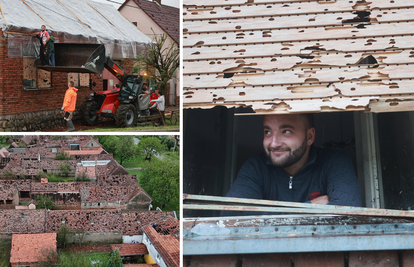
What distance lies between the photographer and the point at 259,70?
4938 millimetres

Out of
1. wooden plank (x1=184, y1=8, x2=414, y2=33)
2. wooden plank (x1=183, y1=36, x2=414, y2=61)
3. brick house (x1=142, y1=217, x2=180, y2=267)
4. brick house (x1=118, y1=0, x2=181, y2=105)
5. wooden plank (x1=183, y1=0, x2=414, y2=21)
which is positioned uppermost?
brick house (x1=118, y1=0, x2=181, y2=105)

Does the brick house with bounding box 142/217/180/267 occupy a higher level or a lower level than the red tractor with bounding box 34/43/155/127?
lower

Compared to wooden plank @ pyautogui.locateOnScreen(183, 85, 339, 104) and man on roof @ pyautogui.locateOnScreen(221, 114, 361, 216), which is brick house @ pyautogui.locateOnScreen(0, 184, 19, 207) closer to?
man on roof @ pyautogui.locateOnScreen(221, 114, 361, 216)

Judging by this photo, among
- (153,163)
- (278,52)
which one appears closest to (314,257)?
(278,52)

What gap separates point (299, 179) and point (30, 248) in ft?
92.6

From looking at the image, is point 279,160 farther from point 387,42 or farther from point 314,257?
point 387,42

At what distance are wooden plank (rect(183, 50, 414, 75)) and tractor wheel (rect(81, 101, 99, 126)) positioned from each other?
8387 millimetres

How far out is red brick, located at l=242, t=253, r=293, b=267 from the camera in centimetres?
468

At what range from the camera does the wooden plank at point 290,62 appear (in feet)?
15.8

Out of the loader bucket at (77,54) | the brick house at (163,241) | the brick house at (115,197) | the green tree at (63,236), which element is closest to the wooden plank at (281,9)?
the loader bucket at (77,54)

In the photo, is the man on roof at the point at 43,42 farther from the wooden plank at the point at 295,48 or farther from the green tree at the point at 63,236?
the green tree at the point at 63,236

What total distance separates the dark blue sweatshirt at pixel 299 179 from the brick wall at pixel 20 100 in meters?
6.83

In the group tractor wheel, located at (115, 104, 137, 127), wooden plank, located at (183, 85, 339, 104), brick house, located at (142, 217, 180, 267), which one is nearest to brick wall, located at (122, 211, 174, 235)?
brick house, located at (142, 217, 180, 267)

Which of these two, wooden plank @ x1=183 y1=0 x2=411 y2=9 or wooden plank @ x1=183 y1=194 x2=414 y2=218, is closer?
wooden plank @ x1=183 y1=194 x2=414 y2=218
